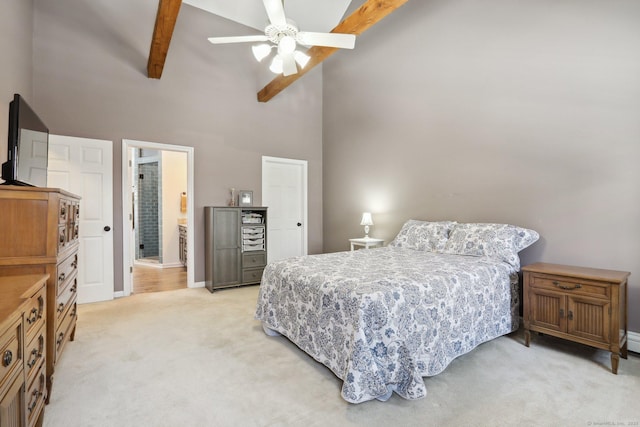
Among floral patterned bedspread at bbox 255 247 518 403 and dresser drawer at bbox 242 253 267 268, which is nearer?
floral patterned bedspread at bbox 255 247 518 403

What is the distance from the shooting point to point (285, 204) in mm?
5539

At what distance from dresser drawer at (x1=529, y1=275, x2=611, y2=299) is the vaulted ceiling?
8.75ft

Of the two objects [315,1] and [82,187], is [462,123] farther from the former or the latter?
[82,187]

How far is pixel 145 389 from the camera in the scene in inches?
77.1

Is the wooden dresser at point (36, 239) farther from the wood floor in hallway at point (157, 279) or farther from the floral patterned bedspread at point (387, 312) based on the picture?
the wood floor in hallway at point (157, 279)

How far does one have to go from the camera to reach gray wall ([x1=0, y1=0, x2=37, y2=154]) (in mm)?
2494

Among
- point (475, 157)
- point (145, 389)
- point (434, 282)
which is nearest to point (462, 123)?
point (475, 157)

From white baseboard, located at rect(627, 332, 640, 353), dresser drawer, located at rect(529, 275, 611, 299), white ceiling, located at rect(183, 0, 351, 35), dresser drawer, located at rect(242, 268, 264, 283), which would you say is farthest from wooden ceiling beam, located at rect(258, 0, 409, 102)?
white baseboard, located at rect(627, 332, 640, 353)

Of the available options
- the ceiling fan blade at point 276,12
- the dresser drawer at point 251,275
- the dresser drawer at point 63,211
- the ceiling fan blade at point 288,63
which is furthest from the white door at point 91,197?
the ceiling fan blade at point 276,12

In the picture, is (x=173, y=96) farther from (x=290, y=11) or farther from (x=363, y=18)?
(x=363, y=18)

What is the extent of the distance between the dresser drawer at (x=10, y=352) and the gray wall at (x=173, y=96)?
3.20m

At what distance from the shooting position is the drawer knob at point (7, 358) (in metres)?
1.02

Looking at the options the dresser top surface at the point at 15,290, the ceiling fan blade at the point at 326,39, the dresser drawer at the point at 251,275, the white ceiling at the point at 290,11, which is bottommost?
the dresser drawer at the point at 251,275

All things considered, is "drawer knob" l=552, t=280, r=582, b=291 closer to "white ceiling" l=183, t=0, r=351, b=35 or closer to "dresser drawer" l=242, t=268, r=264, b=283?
"dresser drawer" l=242, t=268, r=264, b=283
